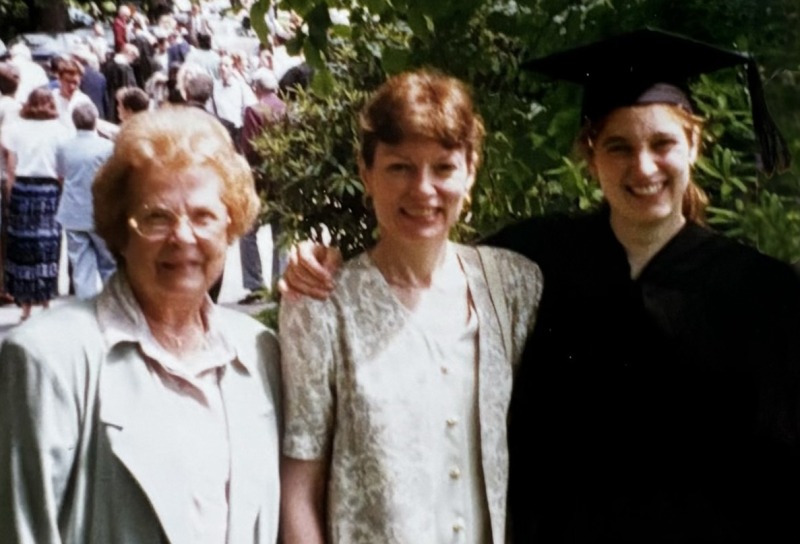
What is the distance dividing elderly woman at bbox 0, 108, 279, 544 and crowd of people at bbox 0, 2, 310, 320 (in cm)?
5

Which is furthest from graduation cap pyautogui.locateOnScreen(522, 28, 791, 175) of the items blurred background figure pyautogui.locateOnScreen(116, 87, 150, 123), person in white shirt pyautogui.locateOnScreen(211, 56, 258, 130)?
blurred background figure pyautogui.locateOnScreen(116, 87, 150, 123)

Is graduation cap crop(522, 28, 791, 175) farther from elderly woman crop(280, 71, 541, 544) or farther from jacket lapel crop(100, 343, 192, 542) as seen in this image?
jacket lapel crop(100, 343, 192, 542)

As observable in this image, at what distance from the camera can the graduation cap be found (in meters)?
1.53

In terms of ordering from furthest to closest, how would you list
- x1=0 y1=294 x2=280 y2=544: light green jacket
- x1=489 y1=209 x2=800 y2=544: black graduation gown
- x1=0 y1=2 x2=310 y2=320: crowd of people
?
x1=489 y1=209 x2=800 y2=544: black graduation gown < x1=0 y1=2 x2=310 y2=320: crowd of people < x1=0 y1=294 x2=280 y2=544: light green jacket

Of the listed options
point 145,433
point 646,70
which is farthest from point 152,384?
point 646,70

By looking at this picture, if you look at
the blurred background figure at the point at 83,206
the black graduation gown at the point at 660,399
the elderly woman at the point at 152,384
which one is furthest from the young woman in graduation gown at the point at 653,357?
the blurred background figure at the point at 83,206

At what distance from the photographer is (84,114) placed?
4.63 feet

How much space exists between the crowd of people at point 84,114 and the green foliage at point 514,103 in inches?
3.3

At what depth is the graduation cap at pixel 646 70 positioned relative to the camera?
1.53 m

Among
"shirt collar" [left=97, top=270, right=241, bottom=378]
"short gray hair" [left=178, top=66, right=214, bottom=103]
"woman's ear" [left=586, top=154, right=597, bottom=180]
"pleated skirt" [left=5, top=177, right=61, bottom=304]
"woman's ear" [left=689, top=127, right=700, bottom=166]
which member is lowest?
"shirt collar" [left=97, top=270, right=241, bottom=378]

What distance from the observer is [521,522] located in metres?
1.55

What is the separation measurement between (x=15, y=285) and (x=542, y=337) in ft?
2.31

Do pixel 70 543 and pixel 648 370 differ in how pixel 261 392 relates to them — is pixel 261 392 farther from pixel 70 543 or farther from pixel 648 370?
pixel 648 370

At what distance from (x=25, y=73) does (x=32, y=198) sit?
16cm
